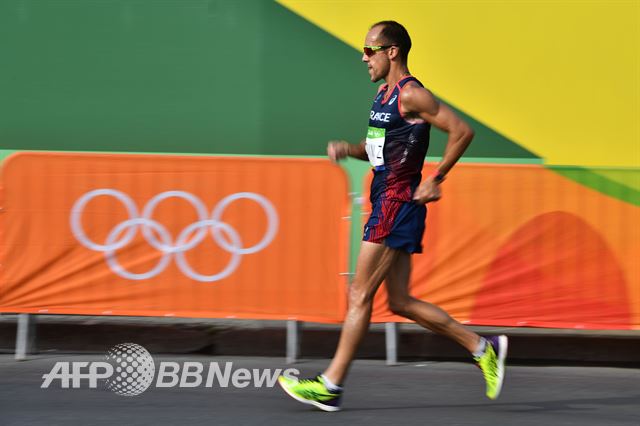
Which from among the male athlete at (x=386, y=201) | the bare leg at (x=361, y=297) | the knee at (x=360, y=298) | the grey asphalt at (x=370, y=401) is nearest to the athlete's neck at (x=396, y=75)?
the male athlete at (x=386, y=201)

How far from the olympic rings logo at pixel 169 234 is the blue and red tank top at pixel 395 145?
2.03 m

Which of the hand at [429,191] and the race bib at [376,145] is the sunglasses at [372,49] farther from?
the hand at [429,191]

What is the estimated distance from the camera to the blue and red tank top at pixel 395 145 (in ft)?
19.6

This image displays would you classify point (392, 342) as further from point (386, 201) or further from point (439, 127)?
point (439, 127)

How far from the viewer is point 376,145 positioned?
19.9 feet

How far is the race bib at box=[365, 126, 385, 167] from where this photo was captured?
603 centimetres

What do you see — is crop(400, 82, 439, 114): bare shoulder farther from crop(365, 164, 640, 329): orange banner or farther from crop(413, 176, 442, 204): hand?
crop(365, 164, 640, 329): orange banner

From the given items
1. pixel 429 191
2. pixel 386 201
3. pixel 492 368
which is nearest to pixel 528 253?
pixel 492 368

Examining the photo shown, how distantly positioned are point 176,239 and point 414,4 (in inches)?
118

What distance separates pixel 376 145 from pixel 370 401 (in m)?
1.44

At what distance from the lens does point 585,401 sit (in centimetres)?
668

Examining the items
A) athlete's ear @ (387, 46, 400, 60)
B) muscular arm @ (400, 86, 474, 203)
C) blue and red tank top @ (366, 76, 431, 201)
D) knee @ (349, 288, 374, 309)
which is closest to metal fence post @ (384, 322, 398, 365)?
knee @ (349, 288, 374, 309)

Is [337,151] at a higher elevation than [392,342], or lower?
higher

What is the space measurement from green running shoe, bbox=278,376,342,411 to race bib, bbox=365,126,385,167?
1.15 m
